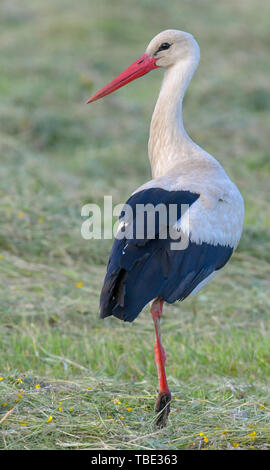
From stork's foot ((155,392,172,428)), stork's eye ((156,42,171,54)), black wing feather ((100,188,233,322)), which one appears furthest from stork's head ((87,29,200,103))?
stork's foot ((155,392,172,428))

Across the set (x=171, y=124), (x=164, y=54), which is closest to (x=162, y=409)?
(x=171, y=124)

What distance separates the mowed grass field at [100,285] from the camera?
2930mm

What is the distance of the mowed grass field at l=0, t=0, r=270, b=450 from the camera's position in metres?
2.93

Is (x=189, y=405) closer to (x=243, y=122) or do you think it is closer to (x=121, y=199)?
(x=121, y=199)

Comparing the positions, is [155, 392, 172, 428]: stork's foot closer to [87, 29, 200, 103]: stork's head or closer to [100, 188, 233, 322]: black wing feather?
[100, 188, 233, 322]: black wing feather

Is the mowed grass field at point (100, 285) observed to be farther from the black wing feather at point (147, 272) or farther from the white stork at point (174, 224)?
the black wing feather at point (147, 272)

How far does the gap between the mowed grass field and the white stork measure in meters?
0.32

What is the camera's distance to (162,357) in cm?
293

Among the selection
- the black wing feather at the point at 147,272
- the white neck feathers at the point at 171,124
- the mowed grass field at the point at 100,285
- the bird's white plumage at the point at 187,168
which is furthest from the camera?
the white neck feathers at the point at 171,124

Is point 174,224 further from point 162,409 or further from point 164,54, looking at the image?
point 164,54

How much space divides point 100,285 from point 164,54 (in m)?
1.52

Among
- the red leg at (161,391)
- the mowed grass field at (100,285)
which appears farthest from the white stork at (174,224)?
the mowed grass field at (100,285)

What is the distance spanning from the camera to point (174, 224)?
9.70 ft
